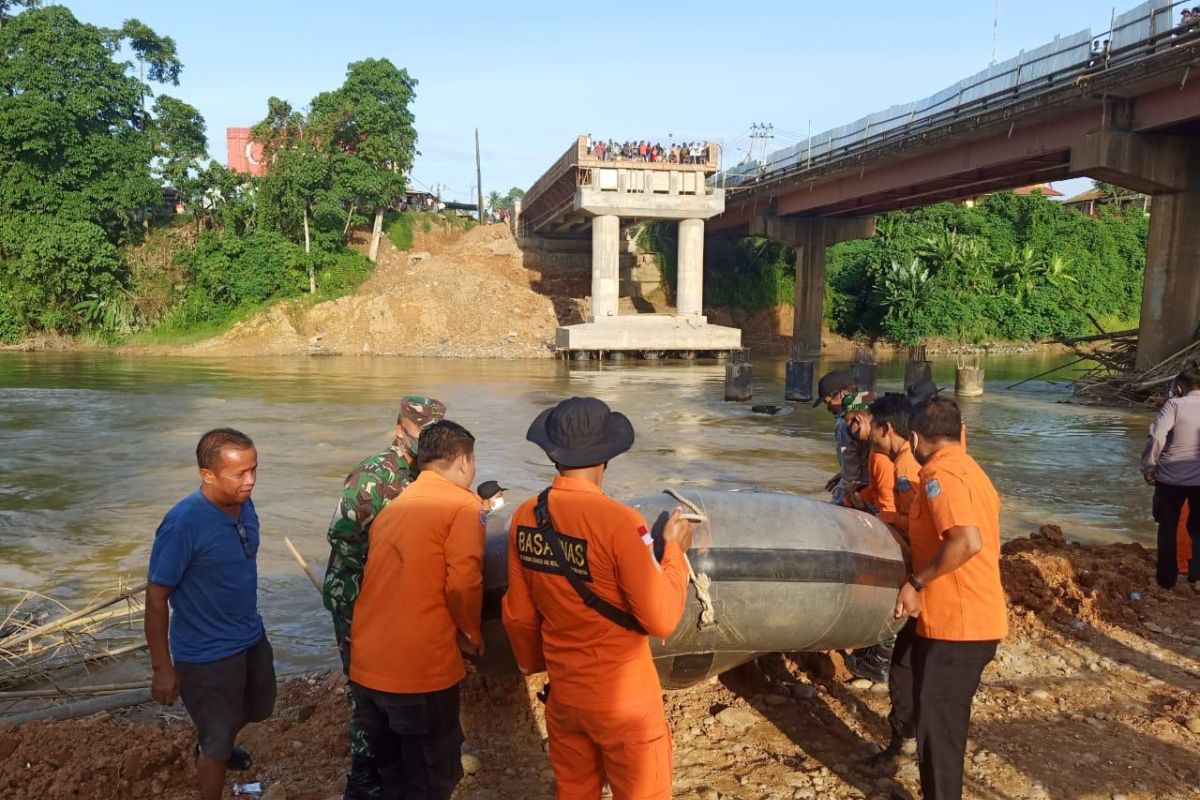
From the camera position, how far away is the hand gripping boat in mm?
3346

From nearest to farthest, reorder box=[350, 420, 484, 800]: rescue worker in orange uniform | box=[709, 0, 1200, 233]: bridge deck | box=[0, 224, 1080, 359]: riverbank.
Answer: box=[350, 420, 484, 800]: rescue worker in orange uniform
box=[709, 0, 1200, 233]: bridge deck
box=[0, 224, 1080, 359]: riverbank

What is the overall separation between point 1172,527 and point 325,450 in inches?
434

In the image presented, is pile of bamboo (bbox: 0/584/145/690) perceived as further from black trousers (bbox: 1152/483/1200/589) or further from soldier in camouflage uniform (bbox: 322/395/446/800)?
black trousers (bbox: 1152/483/1200/589)

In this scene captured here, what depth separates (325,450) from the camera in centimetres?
1315

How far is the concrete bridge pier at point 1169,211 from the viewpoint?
19250mm

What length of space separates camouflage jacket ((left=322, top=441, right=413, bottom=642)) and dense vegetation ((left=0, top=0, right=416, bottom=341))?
3822cm

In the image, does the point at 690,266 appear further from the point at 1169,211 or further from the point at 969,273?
the point at 1169,211

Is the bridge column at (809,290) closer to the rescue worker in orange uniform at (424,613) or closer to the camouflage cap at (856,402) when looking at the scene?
the camouflage cap at (856,402)

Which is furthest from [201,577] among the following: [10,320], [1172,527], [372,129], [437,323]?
[372,129]

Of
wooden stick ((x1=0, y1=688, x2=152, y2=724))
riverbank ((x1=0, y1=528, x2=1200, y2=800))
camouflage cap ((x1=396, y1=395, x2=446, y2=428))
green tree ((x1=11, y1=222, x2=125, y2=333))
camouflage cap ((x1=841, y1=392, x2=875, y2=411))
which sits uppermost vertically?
green tree ((x1=11, y1=222, x2=125, y2=333))

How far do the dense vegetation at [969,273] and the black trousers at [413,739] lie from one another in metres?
41.7

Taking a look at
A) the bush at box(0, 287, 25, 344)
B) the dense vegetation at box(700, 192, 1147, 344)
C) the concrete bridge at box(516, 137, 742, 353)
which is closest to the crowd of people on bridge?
the concrete bridge at box(516, 137, 742, 353)

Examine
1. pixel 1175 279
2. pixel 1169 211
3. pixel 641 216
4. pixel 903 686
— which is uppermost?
pixel 641 216

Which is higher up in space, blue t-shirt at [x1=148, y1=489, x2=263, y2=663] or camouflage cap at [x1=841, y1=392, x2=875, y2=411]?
camouflage cap at [x1=841, y1=392, x2=875, y2=411]
